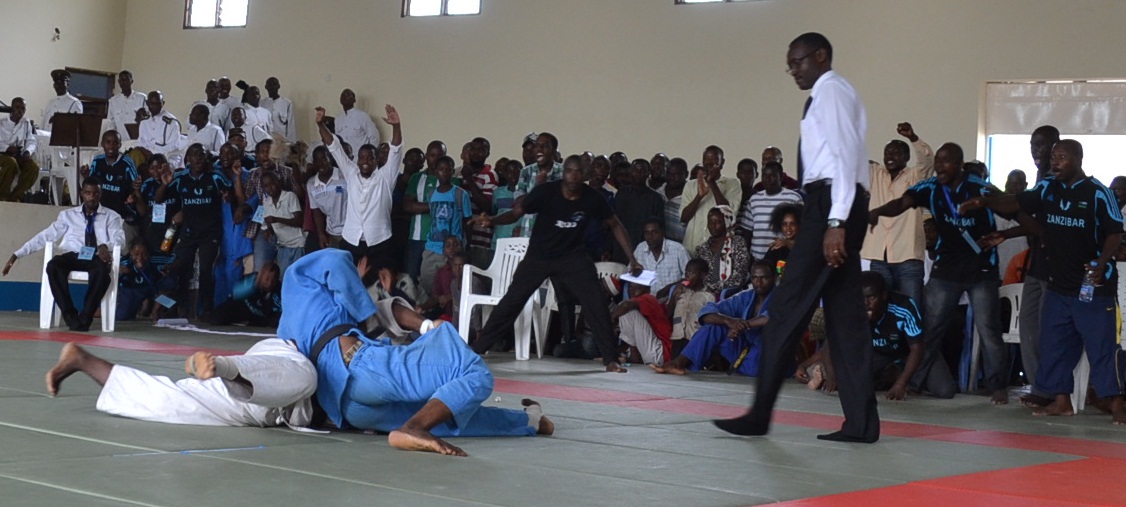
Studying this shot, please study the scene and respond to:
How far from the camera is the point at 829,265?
5090 millimetres

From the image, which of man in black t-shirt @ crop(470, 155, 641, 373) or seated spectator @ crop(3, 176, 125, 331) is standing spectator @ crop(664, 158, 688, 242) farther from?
seated spectator @ crop(3, 176, 125, 331)

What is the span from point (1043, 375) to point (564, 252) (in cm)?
341

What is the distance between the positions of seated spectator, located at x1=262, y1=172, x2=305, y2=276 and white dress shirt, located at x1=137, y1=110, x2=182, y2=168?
383 centimetres

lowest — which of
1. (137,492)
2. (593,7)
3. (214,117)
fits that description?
(137,492)

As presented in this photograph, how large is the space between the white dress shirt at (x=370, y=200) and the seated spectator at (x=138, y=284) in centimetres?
228

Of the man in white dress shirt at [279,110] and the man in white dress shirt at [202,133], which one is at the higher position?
the man in white dress shirt at [279,110]

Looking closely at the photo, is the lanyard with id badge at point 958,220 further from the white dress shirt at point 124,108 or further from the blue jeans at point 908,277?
the white dress shirt at point 124,108

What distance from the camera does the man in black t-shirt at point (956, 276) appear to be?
313 inches

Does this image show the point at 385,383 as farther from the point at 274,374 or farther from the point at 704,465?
the point at 704,465

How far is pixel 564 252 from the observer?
8.98 meters

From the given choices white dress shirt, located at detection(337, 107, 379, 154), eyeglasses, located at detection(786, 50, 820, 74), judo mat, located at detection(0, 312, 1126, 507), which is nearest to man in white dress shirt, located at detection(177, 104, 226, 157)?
white dress shirt, located at detection(337, 107, 379, 154)

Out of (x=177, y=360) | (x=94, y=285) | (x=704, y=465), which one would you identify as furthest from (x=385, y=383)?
(x=94, y=285)

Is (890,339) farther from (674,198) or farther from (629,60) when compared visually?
(629,60)

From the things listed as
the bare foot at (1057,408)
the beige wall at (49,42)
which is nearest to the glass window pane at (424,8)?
the beige wall at (49,42)
